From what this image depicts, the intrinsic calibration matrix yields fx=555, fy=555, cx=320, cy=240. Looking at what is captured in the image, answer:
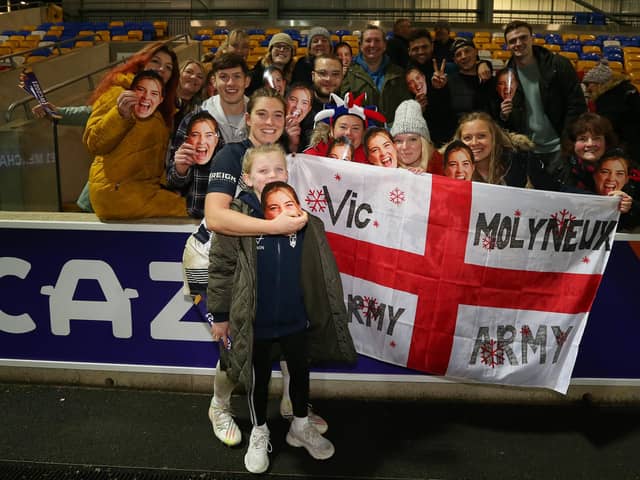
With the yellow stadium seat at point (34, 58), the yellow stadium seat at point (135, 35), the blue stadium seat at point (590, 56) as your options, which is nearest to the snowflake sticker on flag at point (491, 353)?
the yellow stadium seat at point (34, 58)

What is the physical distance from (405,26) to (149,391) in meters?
4.01

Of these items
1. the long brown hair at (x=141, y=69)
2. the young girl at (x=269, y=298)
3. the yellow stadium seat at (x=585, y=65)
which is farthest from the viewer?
the yellow stadium seat at (x=585, y=65)

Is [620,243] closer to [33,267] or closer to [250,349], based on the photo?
[250,349]

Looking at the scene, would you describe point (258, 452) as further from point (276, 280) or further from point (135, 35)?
point (135, 35)

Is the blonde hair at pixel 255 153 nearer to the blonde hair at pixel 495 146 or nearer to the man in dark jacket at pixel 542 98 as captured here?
the blonde hair at pixel 495 146

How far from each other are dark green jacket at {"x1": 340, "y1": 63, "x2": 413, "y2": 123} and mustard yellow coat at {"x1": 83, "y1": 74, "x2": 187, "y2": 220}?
1.45m

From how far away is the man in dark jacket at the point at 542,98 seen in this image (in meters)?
3.81

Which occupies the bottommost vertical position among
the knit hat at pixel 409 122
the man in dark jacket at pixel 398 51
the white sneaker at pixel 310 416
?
the white sneaker at pixel 310 416

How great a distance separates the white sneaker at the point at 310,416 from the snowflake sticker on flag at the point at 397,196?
1157mm

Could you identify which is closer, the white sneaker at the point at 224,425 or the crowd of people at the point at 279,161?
the crowd of people at the point at 279,161

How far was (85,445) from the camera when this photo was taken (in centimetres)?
275

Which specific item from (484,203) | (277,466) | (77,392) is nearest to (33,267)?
(77,392)

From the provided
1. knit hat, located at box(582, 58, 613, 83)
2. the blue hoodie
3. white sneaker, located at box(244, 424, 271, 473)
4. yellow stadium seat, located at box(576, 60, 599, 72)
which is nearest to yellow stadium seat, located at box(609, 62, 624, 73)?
yellow stadium seat, located at box(576, 60, 599, 72)

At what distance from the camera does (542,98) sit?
12.6 ft
